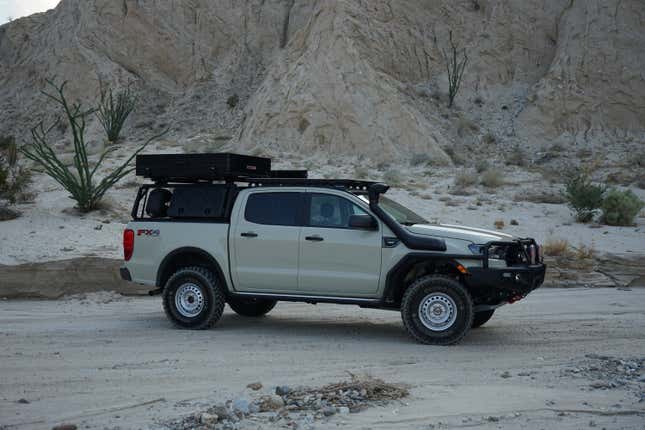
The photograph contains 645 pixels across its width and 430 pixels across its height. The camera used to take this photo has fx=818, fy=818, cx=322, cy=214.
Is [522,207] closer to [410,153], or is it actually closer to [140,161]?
[410,153]

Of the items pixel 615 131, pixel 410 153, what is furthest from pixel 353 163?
pixel 615 131

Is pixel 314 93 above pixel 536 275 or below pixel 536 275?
→ above

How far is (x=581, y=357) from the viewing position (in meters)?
8.47

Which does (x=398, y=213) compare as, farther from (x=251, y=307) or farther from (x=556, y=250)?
(x=556, y=250)

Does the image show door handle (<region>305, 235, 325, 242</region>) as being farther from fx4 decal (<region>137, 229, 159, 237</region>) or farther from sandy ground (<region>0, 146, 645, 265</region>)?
sandy ground (<region>0, 146, 645, 265</region>)

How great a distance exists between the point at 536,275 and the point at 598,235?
1075cm

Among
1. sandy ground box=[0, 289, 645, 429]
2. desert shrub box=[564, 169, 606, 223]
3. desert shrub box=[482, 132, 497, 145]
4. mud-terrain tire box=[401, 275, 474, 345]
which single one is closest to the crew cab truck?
mud-terrain tire box=[401, 275, 474, 345]

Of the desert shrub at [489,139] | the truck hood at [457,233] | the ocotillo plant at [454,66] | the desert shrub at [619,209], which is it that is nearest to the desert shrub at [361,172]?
the desert shrub at [489,139]

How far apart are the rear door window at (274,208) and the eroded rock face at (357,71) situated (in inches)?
754

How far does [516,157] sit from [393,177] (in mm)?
5834

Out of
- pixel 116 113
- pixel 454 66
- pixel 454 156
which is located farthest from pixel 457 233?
pixel 116 113

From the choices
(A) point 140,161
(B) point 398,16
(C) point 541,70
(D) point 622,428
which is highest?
(B) point 398,16

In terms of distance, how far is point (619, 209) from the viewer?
20828 millimetres

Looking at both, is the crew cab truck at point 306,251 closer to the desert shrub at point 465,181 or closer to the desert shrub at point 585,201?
the desert shrub at point 585,201
